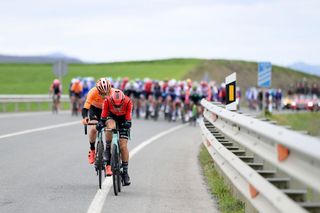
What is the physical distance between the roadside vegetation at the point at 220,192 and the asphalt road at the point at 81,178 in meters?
0.13

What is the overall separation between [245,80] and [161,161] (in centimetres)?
9558

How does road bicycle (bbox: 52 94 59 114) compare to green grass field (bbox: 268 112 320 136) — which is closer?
green grass field (bbox: 268 112 320 136)

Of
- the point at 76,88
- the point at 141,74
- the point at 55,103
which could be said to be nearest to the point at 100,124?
the point at 76,88

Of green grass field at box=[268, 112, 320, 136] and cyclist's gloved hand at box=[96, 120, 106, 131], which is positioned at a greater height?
cyclist's gloved hand at box=[96, 120, 106, 131]

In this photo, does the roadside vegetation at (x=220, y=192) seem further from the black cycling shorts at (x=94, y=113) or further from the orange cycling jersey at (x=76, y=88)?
the orange cycling jersey at (x=76, y=88)

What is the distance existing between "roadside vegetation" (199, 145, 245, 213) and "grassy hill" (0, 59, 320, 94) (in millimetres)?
53693

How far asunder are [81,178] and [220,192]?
278cm

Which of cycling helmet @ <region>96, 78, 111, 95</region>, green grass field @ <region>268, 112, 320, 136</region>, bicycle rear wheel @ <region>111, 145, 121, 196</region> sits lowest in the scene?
green grass field @ <region>268, 112, 320, 136</region>

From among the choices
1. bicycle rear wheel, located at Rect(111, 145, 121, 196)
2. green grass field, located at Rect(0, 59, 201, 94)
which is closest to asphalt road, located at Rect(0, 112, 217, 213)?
bicycle rear wheel, located at Rect(111, 145, 121, 196)

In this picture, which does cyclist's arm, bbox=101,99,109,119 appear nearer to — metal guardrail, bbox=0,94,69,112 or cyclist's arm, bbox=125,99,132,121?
cyclist's arm, bbox=125,99,132,121

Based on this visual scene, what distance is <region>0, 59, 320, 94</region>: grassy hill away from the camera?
261 feet

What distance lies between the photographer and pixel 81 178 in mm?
12703

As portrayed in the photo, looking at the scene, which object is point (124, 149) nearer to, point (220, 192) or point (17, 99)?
point (220, 192)

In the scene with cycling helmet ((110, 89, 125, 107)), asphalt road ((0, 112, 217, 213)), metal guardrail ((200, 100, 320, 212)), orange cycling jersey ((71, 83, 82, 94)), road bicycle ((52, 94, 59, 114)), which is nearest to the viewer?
metal guardrail ((200, 100, 320, 212))
